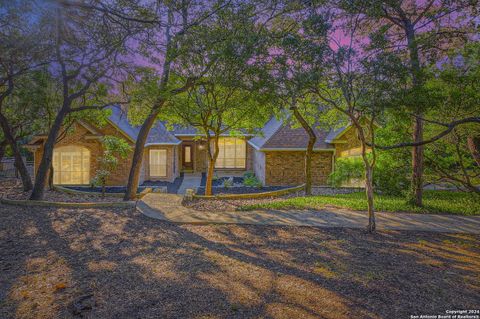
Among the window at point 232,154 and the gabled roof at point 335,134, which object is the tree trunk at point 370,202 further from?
the window at point 232,154

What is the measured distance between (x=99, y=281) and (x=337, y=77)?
6486mm

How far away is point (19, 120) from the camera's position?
14.6 m

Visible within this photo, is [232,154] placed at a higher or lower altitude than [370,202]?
higher

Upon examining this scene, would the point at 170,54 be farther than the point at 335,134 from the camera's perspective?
No

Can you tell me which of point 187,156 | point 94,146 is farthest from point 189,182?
point 94,146

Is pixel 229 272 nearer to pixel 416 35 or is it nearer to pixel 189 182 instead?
pixel 416 35

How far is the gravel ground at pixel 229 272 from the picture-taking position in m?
3.55

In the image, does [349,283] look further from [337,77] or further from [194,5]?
[194,5]

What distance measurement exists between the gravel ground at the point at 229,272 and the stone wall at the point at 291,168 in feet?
33.5

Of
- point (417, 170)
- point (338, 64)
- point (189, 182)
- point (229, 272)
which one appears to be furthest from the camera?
point (189, 182)

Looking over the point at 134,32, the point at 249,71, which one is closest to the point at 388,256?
the point at 249,71

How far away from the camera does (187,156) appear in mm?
25531

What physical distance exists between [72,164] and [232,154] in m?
12.6

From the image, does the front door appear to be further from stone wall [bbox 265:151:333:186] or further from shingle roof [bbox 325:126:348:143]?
shingle roof [bbox 325:126:348:143]
